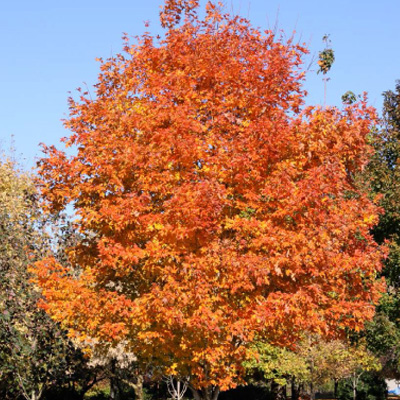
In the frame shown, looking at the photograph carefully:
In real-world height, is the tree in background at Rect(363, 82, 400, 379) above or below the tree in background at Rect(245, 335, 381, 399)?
above

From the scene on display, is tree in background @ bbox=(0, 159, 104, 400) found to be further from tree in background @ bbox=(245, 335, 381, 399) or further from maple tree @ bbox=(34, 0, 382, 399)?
tree in background @ bbox=(245, 335, 381, 399)

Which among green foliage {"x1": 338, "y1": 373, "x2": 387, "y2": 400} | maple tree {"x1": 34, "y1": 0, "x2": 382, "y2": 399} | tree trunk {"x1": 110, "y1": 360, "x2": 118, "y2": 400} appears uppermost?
maple tree {"x1": 34, "y1": 0, "x2": 382, "y2": 399}

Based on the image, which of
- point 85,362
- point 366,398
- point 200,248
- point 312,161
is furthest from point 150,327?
point 366,398

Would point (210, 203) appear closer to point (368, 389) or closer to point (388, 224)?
point (388, 224)

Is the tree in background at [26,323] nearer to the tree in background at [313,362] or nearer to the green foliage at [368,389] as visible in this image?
the tree in background at [313,362]

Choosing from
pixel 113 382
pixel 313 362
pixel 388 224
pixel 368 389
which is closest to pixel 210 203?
pixel 388 224

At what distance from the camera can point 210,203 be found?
13.5 m

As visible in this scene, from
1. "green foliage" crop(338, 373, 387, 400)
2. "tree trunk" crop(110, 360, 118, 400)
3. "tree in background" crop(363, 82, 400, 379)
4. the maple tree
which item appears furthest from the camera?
"green foliage" crop(338, 373, 387, 400)

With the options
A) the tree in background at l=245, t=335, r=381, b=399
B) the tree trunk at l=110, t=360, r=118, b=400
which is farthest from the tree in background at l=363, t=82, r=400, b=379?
the tree trunk at l=110, t=360, r=118, b=400

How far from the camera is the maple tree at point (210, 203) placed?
1362 cm

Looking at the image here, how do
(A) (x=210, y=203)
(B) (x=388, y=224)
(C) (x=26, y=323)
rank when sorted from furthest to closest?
1. (B) (x=388, y=224)
2. (C) (x=26, y=323)
3. (A) (x=210, y=203)

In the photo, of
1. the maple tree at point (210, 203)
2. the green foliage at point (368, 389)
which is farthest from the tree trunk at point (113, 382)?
the green foliage at point (368, 389)

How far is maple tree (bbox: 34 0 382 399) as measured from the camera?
13625 mm

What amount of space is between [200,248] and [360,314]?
191 inches
